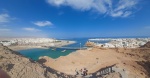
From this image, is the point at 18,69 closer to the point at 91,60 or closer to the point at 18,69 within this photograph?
the point at 18,69

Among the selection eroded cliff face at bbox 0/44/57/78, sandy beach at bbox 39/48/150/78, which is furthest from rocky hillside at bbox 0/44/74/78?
sandy beach at bbox 39/48/150/78

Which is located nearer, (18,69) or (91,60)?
(18,69)

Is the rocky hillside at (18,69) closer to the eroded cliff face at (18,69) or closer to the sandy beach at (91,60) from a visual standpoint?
the eroded cliff face at (18,69)

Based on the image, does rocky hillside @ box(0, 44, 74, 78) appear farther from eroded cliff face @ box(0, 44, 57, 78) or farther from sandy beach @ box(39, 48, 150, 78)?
sandy beach @ box(39, 48, 150, 78)

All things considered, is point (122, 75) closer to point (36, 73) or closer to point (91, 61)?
point (36, 73)

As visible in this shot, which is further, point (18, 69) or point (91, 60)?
point (91, 60)

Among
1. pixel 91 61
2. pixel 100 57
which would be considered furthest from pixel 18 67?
pixel 100 57

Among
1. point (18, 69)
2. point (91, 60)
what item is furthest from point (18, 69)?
point (91, 60)

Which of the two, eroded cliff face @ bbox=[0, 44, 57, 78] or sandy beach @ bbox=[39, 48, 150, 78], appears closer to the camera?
eroded cliff face @ bbox=[0, 44, 57, 78]

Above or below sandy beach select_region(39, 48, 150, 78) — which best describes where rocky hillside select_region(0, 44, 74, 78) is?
above

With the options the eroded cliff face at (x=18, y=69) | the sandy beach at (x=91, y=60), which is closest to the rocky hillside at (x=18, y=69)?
the eroded cliff face at (x=18, y=69)

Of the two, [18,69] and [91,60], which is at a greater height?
[18,69]
